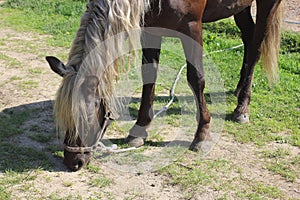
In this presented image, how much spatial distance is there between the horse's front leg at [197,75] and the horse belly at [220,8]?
13.8 inches

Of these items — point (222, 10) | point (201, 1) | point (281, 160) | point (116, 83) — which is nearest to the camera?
point (116, 83)

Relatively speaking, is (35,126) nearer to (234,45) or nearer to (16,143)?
(16,143)

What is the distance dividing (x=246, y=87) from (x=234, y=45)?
1.86 meters

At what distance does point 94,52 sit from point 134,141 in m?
1.10

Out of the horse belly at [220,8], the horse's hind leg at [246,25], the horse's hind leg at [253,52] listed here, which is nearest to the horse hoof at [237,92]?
the horse's hind leg at [246,25]

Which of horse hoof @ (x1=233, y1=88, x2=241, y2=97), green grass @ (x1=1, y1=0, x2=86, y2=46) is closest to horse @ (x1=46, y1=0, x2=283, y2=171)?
horse hoof @ (x1=233, y1=88, x2=241, y2=97)

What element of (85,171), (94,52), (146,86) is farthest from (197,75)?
(85,171)

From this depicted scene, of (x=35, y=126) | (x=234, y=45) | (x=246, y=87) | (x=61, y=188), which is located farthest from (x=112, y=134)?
(x=234, y=45)

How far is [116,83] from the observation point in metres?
2.93

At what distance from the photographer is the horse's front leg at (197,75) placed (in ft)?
10.8

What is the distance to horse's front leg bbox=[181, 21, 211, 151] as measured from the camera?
329cm

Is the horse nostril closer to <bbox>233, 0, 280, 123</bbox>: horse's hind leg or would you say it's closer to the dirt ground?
the dirt ground

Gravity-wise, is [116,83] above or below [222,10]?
below

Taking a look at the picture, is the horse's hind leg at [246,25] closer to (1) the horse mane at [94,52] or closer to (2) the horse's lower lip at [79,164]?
(1) the horse mane at [94,52]
